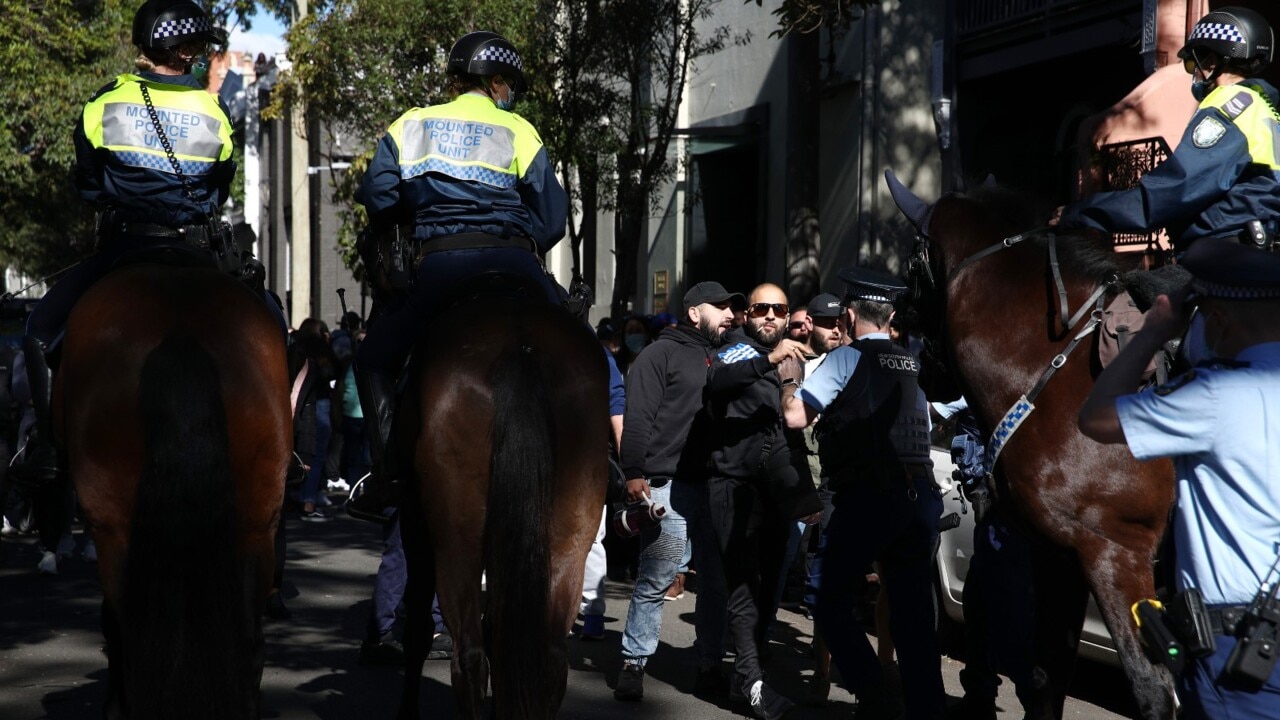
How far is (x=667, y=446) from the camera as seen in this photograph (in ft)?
28.7

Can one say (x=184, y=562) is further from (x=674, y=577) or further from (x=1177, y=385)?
(x=674, y=577)

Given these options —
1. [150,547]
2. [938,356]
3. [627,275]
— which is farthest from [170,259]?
[627,275]

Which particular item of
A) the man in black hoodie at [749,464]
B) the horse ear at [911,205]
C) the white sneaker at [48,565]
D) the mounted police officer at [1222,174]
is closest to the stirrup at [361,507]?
the man in black hoodie at [749,464]

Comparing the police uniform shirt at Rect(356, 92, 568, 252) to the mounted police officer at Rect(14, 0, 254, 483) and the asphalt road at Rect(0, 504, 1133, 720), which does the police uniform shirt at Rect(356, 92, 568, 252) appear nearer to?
the mounted police officer at Rect(14, 0, 254, 483)

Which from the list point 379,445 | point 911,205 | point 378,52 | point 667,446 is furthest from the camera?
point 378,52

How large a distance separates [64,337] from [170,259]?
0.52m

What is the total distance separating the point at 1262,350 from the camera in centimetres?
363

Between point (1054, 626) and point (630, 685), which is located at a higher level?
point (1054, 626)

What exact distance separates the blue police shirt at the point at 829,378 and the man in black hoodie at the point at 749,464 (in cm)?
81

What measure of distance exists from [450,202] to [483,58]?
62cm

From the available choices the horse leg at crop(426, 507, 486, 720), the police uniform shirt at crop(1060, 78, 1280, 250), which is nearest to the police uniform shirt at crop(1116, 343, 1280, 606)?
the police uniform shirt at crop(1060, 78, 1280, 250)

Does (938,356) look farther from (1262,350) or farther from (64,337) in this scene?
(64,337)

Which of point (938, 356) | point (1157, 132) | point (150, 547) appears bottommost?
point (150, 547)

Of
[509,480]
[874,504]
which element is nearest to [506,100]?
[509,480]
